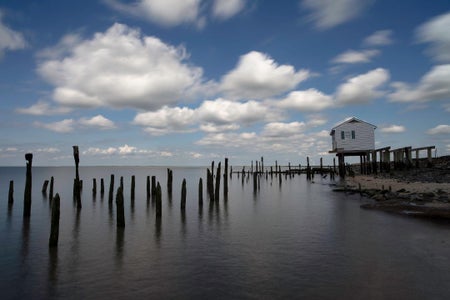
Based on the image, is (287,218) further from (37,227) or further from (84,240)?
(37,227)

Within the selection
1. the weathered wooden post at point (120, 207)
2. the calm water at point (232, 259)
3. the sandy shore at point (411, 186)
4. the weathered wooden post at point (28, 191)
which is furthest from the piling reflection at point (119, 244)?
the sandy shore at point (411, 186)

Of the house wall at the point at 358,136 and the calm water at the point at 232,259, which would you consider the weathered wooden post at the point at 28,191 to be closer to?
the calm water at the point at 232,259

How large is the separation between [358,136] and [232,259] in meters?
42.4

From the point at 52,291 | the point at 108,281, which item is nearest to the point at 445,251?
the point at 108,281

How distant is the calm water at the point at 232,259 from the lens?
8250 mm

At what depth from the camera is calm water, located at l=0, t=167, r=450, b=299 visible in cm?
825

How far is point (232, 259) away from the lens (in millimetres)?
10969

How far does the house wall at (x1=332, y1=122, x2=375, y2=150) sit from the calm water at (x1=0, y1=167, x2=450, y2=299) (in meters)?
31.6

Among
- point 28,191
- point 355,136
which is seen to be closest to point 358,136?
point 355,136

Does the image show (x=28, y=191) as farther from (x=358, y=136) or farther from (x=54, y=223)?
(x=358, y=136)

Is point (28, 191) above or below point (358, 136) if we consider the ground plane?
below

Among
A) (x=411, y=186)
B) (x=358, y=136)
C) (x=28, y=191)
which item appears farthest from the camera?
(x=358, y=136)

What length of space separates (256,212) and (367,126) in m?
32.6

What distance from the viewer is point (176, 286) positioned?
8602 mm
